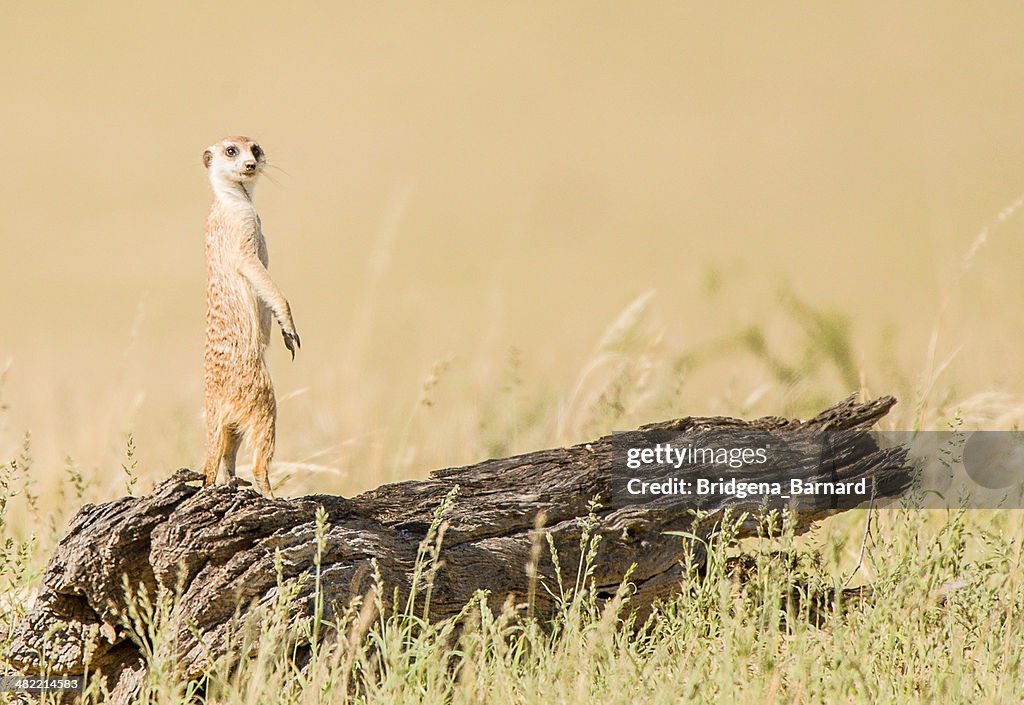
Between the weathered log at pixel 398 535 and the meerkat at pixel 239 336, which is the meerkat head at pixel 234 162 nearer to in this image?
the meerkat at pixel 239 336

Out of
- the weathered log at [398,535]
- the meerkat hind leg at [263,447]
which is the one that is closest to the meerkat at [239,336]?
the meerkat hind leg at [263,447]

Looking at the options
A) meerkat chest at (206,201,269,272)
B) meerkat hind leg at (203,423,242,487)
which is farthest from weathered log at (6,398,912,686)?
meerkat chest at (206,201,269,272)

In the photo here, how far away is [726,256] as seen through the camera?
949 inches

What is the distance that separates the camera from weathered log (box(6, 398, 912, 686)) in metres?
4.34

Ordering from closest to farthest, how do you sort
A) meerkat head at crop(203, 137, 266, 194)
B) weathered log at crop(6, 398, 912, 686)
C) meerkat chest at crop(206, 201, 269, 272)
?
weathered log at crop(6, 398, 912, 686), meerkat chest at crop(206, 201, 269, 272), meerkat head at crop(203, 137, 266, 194)

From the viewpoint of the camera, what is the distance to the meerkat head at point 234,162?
502cm

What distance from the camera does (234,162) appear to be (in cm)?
503

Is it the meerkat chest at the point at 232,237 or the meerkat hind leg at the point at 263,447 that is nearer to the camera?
the meerkat hind leg at the point at 263,447

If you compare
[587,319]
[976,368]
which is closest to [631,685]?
[976,368]

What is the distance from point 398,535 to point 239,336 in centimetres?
96

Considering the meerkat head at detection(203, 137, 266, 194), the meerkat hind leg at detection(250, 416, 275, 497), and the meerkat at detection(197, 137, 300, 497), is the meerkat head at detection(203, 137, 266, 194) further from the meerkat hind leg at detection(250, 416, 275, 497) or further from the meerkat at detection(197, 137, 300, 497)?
the meerkat hind leg at detection(250, 416, 275, 497)

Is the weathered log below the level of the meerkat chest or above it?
below

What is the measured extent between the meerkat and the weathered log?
0.36 metres

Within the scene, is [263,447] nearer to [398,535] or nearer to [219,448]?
[219,448]
